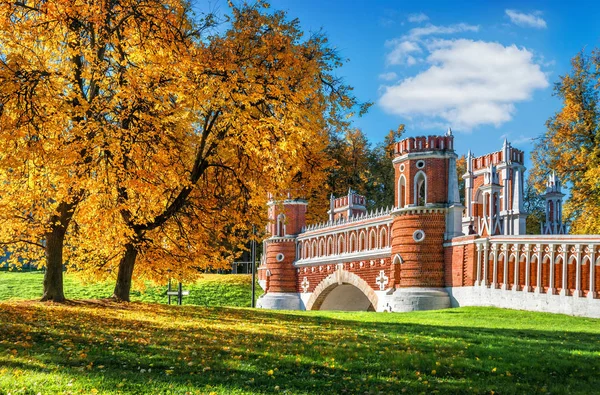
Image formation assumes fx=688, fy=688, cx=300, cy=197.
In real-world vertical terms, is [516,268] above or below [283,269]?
above

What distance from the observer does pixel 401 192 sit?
2934cm

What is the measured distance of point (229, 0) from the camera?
1700 cm

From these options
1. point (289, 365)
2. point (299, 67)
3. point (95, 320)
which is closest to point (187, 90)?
point (299, 67)

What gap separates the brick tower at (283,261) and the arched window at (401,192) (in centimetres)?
1257

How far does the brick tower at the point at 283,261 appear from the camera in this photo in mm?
40906

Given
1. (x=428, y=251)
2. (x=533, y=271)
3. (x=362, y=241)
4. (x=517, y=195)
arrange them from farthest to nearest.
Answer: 1. (x=517, y=195)
2. (x=362, y=241)
3. (x=428, y=251)
4. (x=533, y=271)

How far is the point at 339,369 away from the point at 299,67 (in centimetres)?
932

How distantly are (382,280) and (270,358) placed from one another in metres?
22.4

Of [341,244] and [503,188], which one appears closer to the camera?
[341,244]

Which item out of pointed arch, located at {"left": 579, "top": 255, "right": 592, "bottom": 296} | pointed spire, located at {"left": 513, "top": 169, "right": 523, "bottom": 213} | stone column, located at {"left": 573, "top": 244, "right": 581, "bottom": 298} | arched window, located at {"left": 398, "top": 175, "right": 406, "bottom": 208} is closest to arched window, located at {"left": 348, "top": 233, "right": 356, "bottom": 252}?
arched window, located at {"left": 398, "top": 175, "right": 406, "bottom": 208}

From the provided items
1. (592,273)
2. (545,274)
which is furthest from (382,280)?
(592,273)

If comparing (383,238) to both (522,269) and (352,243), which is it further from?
(522,269)

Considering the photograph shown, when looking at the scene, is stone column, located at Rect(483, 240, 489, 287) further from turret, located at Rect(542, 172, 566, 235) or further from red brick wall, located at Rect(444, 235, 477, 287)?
turret, located at Rect(542, 172, 566, 235)

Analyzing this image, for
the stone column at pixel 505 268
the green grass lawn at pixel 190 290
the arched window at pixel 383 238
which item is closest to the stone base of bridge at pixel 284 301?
the green grass lawn at pixel 190 290
